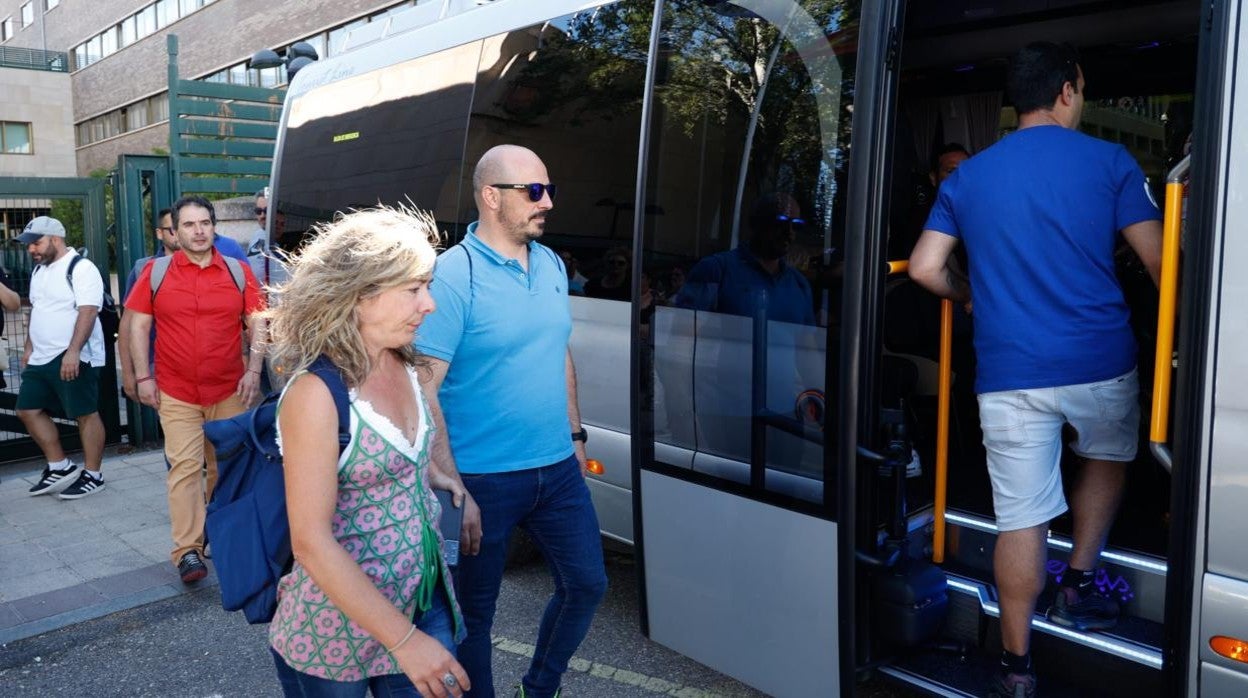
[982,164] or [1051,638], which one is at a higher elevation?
[982,164]

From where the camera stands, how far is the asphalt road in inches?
152

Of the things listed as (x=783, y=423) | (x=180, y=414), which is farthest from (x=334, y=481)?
(x=180, y=414)

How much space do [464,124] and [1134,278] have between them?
3.11m

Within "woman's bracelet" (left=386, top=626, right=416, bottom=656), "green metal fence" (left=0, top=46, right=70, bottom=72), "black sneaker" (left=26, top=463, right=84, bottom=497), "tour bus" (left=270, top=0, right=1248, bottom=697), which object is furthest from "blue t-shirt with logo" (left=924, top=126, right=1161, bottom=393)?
"green metal fence" (left=0, top=46, right=70, bottom=72)

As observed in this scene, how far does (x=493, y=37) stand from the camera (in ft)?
15.2

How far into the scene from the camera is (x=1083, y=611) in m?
3.18

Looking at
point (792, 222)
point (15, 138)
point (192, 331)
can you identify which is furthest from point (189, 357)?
point (15, 138)

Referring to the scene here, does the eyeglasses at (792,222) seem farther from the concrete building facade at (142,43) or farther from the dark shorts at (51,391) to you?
the concrete building facade at (142,43)

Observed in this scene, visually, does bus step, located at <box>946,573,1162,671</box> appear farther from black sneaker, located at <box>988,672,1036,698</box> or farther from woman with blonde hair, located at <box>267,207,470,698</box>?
woman with blonde hair, located at <box>267,207,470,698</box>

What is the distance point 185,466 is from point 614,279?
252 cm

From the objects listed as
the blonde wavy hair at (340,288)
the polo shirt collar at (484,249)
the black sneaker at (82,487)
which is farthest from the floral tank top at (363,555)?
the black sneaker at (82,487)

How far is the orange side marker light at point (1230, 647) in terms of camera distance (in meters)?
2.44

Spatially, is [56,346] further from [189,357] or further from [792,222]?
[792,222]

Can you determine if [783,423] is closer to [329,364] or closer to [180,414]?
[329,364]
